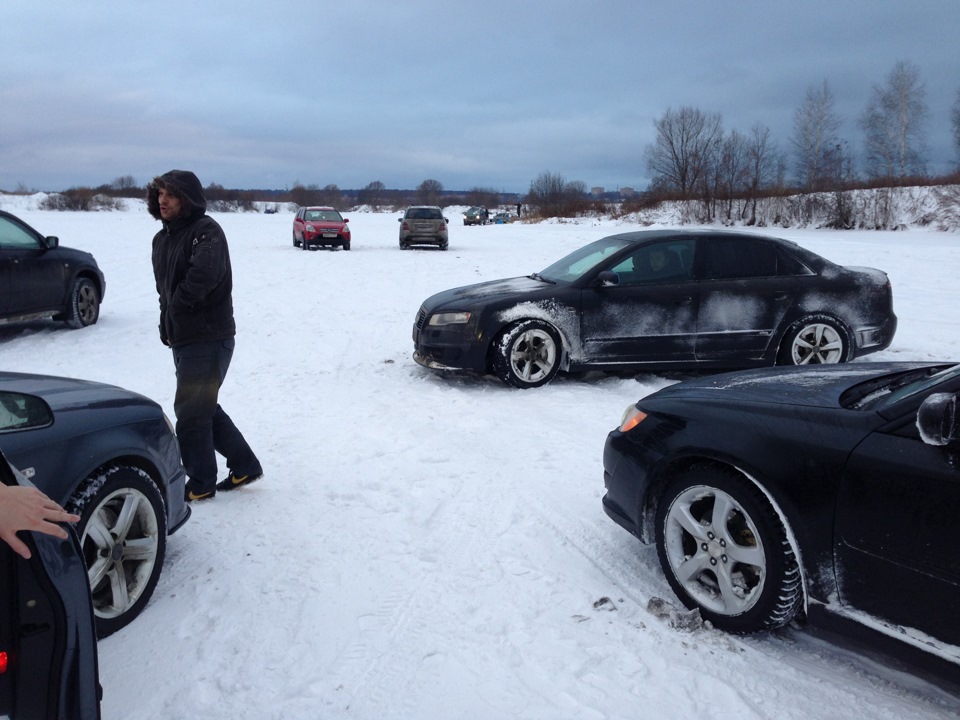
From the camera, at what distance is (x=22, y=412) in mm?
2885

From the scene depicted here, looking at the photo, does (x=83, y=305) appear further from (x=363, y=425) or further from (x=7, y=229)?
(x=363, y=425)

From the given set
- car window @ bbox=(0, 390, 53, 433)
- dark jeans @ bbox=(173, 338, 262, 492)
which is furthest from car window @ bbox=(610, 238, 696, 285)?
car window @ bbox=(0, 390, 53, 433)

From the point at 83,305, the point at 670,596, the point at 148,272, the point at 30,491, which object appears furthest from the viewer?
the point at 148,272

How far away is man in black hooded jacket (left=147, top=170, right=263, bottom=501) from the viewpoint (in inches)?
165

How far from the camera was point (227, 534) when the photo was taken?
163 inches

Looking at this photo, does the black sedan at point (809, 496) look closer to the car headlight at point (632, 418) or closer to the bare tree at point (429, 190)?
the car headlight at point (632, 418)

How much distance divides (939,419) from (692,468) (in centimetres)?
108

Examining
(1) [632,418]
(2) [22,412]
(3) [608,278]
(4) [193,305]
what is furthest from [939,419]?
(3) [608,278]

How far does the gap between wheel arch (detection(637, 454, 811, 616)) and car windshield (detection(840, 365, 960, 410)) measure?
47cm

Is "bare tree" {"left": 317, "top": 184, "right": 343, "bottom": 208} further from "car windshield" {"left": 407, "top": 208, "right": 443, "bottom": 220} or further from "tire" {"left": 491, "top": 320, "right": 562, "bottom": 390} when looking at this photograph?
"tire" {"left": 491, "top": 320, "right": 562, "bottom": 390}

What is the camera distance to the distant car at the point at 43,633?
1666 millimetres

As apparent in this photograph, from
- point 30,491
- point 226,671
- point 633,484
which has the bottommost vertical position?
point 226,671

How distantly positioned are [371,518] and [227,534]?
0.80 m

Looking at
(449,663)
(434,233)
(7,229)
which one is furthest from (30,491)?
(434,233)
